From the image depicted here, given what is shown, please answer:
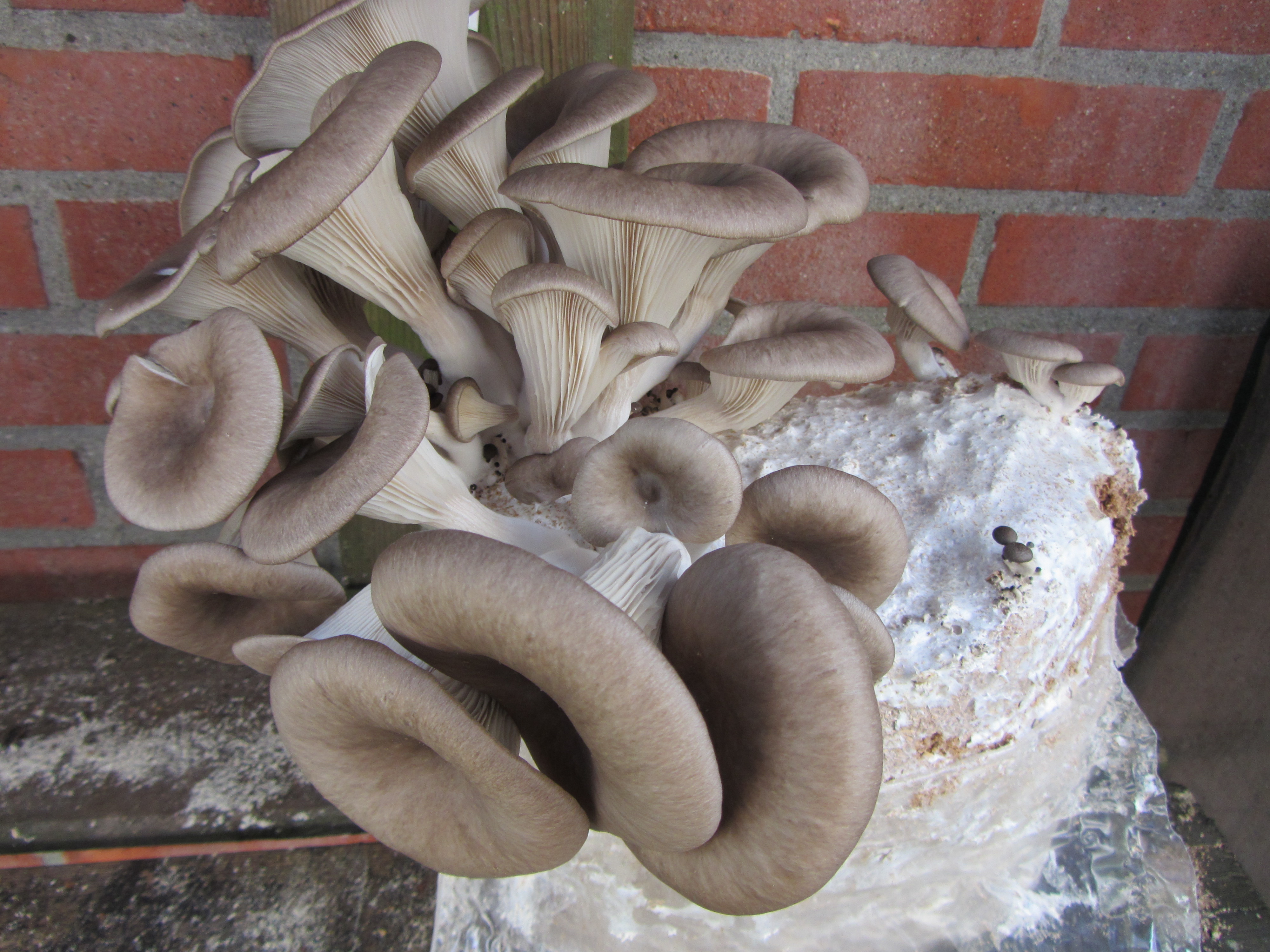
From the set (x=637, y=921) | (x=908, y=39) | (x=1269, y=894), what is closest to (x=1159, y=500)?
(x=1269, y=894)

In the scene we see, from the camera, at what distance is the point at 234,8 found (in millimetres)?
1125

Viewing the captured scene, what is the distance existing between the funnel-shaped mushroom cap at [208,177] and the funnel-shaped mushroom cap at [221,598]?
0.39 m

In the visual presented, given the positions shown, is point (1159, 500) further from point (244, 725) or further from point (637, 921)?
point (244, 725)

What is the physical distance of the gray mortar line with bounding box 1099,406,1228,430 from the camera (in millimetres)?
1674

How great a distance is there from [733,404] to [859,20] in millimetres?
753

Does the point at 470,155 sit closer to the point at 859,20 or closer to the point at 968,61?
the point at 859,20

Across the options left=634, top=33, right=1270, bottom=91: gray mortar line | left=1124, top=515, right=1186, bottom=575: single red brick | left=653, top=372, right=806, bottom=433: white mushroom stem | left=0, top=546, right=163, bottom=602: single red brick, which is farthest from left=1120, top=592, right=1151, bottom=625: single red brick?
left=0, top=546, right=163, bottom=602: single red brick

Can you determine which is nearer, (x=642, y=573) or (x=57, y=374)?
(x=642, y=573)

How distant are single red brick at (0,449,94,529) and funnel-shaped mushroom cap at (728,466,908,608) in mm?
1468

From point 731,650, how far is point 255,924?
1027 millimetres

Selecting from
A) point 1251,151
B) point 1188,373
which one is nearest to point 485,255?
point 1251,151

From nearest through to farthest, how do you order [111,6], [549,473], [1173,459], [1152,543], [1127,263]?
[549,473], [111,6], [1127,263], [1173,459], [1152,543]

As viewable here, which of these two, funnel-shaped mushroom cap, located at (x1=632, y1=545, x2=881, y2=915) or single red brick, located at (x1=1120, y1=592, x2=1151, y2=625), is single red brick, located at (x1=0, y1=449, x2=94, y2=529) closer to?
funnel-shaped mushroom cap, located at (x1=632, y1=545, x2=881, y2=915)

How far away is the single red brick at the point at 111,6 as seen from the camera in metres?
1.11
